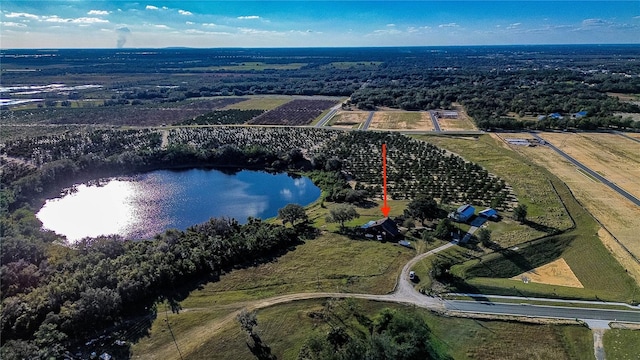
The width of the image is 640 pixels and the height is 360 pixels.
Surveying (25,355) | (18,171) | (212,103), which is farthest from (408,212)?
(212,103)

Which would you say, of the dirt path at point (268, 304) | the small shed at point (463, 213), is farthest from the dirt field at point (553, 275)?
the small shed at point (463, 213)

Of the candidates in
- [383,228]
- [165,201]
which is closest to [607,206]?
[383,228]

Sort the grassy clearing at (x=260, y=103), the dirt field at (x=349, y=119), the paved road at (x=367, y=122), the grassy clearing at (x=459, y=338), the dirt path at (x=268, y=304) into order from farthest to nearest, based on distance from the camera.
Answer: the grassy clearing at (x=260, y=103) → the dirt field at (x=349, y=119) → the paved road at (x=367, y=122) → the dirt path at (x=268, y=304) → the grassy clearing at (x=459, y=338)

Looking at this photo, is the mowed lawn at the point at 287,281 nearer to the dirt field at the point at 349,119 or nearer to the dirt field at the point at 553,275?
the dirt field at the point at 553,275

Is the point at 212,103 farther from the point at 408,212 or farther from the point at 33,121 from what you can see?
the point at 408,212

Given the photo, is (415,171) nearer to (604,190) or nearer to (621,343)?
(604,190)
